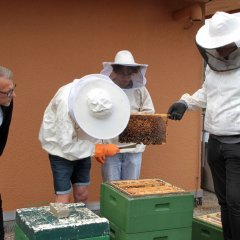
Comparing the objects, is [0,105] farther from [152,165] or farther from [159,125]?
[152,165]

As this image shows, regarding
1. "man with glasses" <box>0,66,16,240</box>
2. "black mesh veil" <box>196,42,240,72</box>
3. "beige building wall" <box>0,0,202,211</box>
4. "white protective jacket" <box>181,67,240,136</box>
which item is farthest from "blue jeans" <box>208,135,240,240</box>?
"beige building wall" <box>0,0,202,211</box>

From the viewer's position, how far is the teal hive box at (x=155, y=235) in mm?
2662

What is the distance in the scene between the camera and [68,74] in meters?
4.27

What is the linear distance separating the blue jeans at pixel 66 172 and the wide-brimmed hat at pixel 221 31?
1.31m

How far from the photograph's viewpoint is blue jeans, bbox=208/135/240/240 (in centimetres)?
263

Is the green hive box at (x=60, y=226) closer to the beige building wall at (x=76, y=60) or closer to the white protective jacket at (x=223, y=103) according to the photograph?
the white protective jacket at (x=223, y=103)

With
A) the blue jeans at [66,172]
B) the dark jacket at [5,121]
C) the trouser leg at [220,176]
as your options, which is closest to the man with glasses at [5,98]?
the dark jacket at [5,121]

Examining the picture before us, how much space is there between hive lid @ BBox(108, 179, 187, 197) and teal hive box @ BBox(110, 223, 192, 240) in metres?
0.24

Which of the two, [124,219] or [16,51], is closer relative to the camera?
[124,219]

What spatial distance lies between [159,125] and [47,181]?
1.66m

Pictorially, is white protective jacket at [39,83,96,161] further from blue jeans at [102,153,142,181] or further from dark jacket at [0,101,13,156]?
blue jeans at [102,153,142,181]

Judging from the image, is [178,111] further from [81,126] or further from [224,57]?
[81,126]

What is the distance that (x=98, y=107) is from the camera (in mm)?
2586

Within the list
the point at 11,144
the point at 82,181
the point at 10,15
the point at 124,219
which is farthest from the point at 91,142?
the point at 10,15
